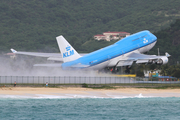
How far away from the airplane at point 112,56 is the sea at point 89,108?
6726 millimetres

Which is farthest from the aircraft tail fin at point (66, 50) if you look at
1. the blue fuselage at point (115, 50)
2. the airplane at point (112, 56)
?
the blue fuselage at point (115, 50)

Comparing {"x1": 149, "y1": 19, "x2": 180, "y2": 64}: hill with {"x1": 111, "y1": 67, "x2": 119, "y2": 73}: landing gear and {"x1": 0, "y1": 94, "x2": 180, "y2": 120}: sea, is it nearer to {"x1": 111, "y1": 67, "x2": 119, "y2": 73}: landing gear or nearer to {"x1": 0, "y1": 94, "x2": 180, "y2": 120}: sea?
{"x1": 111, "y1": 67, "x2": 119, "y2": 73}: landing gear

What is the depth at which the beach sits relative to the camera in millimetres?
71000

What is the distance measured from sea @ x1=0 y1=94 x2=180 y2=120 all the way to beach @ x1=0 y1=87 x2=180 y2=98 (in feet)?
2.36

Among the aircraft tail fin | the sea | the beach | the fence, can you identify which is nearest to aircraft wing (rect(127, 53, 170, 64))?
the fence

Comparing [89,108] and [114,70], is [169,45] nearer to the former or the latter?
[114,70]

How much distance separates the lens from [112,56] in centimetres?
7875

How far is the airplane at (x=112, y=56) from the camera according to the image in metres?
75.2

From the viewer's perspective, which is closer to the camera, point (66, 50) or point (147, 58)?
point (66, 50)

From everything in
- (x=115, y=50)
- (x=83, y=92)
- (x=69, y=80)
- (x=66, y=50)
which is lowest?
(x=83, y=92)

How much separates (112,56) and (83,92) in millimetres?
9567

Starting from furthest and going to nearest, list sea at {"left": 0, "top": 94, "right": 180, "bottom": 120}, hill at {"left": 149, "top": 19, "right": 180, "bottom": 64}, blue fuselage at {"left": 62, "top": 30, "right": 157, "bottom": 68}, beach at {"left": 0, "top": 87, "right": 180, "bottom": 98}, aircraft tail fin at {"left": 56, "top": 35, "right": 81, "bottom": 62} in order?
hill at {"left": 149, "top": 19, "right": 180, "bottom": 64} < aircraft tail fin at {"left": 56, "top": 35, "right": 81, "bottom": 62} < blue fuselage at {"left": 62, "top": 30, "right": 157, "bottom": 68} < beach at {"left": 0, "top": 87, "right": 180, "bottom": 98} < sea at {"left": 0, "top": 94, "right": 180, "bottom": 120}

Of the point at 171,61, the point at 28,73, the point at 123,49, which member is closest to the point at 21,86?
the point at 28,73

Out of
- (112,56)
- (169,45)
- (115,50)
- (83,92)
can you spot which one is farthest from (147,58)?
(169,45)
